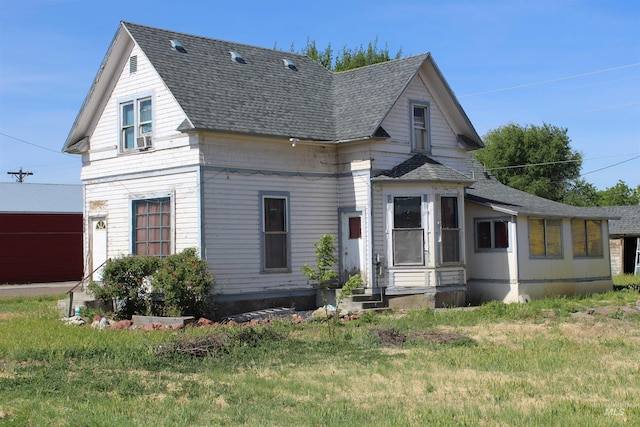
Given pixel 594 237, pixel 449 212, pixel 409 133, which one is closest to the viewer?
pixel 449 212

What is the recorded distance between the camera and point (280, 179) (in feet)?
73.5

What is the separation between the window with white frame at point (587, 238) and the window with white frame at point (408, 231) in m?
6.79

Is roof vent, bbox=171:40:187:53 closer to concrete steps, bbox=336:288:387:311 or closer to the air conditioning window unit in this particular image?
the air conditioning window unit

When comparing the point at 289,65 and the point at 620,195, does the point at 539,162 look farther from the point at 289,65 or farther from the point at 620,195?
the point at 289,65

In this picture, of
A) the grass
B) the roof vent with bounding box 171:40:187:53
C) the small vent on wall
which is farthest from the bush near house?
the roof vent with bounding box 171:40:187:53

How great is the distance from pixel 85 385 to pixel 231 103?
477 inches

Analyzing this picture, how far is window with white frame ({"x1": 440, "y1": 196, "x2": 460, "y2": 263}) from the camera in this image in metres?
22.9

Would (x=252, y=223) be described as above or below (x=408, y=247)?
above

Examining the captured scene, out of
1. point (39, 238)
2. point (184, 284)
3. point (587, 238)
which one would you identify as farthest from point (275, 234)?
point (39, 238)

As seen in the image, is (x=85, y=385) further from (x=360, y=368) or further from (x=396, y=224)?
(x=396, y=224)

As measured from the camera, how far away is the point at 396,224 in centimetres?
2283

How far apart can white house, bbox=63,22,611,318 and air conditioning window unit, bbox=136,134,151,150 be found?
3 centimetres

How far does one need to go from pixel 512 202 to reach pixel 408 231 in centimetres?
542

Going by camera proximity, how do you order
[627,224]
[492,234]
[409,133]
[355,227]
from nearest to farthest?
[355,227]
[409,133]
[492,234]
[627,224]
